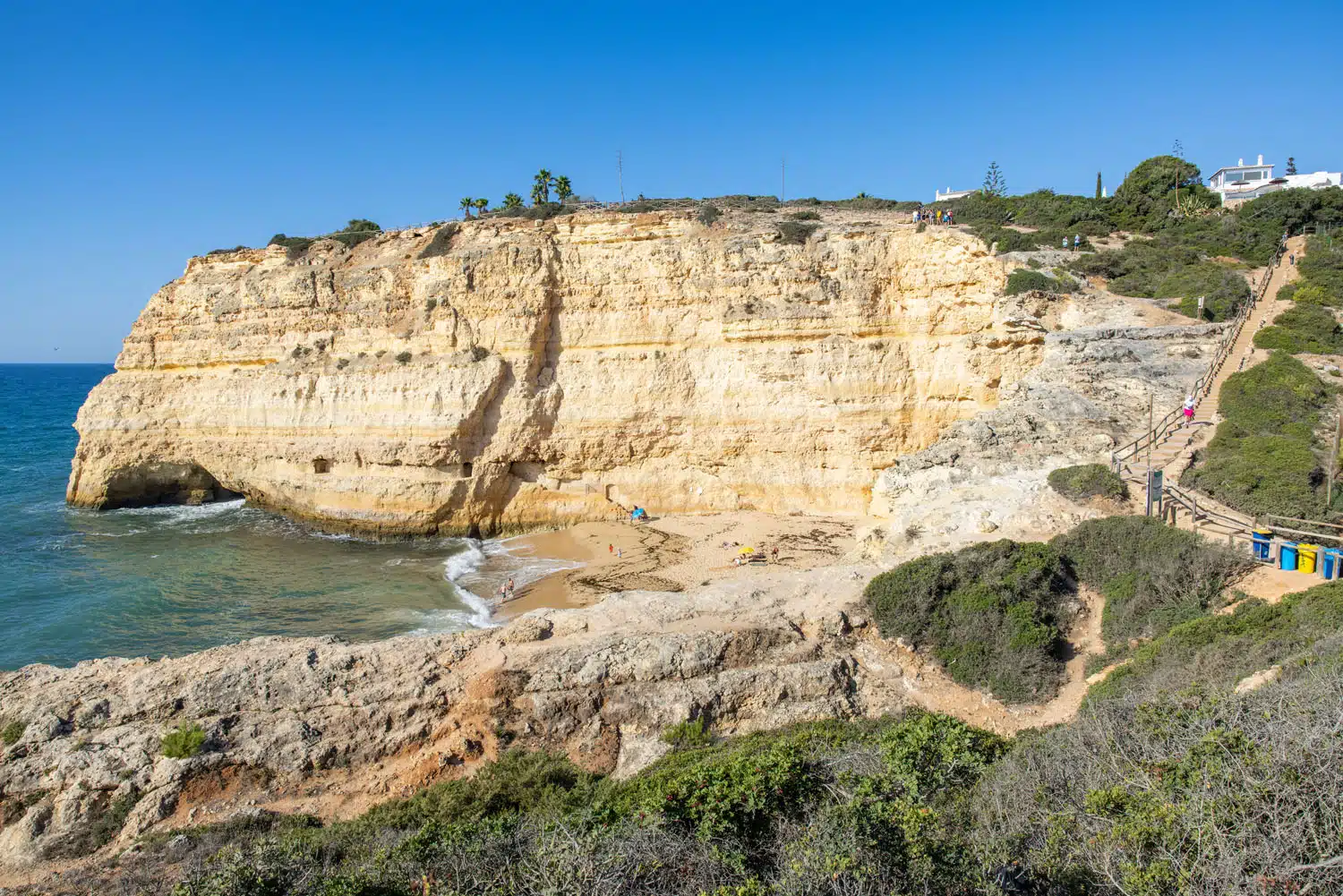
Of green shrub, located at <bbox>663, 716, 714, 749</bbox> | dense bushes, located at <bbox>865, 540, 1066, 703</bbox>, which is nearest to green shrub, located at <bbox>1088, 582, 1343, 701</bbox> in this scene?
dense bushes, located at <bbox>865, 540, 1066, 703</bbox>

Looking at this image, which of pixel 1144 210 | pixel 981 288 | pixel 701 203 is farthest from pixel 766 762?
pixel 1144 210

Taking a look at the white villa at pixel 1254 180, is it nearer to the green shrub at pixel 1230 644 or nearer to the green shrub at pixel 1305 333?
the green shrub at pixel 1305 333

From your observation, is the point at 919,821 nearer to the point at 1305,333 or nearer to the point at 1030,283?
the point at 1030,283

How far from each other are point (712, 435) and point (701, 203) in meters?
10.4

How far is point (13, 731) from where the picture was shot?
30.7 feet

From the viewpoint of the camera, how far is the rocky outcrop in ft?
28.5

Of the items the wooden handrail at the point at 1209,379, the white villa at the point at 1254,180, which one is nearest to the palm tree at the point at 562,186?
the wooden handrail at the point at 1209,379

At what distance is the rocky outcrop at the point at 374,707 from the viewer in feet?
28.5

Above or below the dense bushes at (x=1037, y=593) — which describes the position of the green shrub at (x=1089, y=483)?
above

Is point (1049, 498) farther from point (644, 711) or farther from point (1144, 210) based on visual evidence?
point (1144, 210)

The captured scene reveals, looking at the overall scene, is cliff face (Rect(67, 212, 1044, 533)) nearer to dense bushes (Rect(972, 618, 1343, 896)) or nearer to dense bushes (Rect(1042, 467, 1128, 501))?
dense bushes (Rect(1042, 467, 1128, 501))

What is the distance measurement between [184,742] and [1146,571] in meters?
14.0

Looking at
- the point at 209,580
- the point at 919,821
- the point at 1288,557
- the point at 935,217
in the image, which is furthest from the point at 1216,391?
the point at 209,580

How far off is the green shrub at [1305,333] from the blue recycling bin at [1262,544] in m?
8.85
